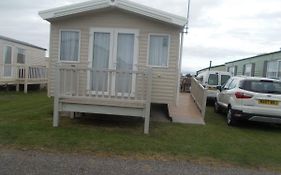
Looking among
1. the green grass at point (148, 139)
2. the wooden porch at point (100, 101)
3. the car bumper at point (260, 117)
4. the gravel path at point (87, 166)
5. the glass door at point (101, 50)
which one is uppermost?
the glass door at point (101, 50)

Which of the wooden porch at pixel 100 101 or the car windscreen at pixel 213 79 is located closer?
the wooden porch at pixel 100 101

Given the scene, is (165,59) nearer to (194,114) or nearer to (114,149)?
(194,114)

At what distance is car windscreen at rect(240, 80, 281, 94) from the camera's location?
11.2m

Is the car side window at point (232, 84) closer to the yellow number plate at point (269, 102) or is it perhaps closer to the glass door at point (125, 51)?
the yellow number plate at point (269, 102)

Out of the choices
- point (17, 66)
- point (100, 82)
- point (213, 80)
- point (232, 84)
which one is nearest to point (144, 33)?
point (100, 82)

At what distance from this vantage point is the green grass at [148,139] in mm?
7520

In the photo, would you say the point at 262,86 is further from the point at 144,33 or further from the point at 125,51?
the point at 125,51

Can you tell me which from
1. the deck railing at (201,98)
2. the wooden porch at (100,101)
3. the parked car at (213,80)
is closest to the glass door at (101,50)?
the wooden porch at (100,101)

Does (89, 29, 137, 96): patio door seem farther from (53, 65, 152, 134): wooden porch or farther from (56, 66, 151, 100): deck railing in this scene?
(53, 65, 152, 134): wooden porch

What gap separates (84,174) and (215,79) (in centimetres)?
1422

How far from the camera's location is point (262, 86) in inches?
445

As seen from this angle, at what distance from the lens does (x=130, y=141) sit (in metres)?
8.37

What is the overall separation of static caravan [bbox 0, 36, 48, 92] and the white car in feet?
42.7

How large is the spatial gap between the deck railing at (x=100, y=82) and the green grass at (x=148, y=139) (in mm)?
839
